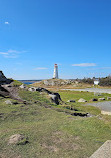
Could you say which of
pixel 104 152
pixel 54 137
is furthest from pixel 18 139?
pixel 104 152

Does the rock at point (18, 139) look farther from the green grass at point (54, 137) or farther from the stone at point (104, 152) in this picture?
the stone at point (104, 152)

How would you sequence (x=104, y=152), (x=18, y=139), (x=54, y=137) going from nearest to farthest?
(x=104, y=152) → (x=18, y=139) → (x=54, y=137)

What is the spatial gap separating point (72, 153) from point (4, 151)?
2226mm

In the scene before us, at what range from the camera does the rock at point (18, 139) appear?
16.7ft

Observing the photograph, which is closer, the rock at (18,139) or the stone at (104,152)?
the stone at (104,152)

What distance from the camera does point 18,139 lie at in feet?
17.4

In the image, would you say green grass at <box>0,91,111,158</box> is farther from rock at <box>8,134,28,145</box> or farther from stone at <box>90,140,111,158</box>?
stone at <box>90,140,111,158</box>

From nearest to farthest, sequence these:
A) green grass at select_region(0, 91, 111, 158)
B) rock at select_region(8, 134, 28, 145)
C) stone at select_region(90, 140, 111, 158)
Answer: stone at select_region(90, 140, 111, 158)
green grass at select_region(0, 91, 111, 158)
rock at select_region(8, 134, 28, 145)

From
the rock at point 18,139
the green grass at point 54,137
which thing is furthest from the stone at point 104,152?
the rock at point 18,139

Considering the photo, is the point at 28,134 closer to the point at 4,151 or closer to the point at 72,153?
the point at 4,151

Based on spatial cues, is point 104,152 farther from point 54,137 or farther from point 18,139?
point 18,139

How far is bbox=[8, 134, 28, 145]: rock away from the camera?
510 centimetres

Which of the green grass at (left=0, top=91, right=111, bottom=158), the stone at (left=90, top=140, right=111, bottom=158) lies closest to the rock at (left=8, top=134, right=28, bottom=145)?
the green grass at (left=0, top=91, right=111, bottom=158)

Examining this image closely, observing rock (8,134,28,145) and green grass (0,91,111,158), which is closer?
green grass (0,91,111,158)
